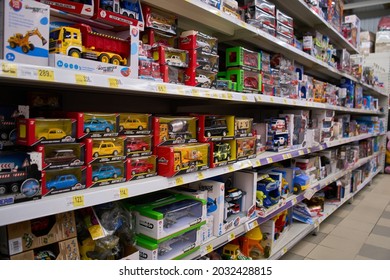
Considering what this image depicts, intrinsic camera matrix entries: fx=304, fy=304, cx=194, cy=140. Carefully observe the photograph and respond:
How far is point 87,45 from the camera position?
1.04 m

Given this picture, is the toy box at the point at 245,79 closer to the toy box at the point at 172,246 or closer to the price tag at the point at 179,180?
the price tag at the point at 179,180

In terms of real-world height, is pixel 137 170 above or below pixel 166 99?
below

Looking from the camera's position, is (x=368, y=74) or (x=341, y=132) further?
(x=368, y=74)

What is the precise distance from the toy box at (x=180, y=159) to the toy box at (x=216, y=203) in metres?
Result: 0.23

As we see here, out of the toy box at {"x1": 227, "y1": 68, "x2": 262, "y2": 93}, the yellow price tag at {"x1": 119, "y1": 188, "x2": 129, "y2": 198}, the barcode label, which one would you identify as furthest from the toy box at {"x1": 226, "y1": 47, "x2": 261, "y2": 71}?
the barcode label

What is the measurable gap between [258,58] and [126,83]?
1.24 meters

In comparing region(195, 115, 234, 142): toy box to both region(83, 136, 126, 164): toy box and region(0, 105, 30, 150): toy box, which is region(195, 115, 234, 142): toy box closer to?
region(83, 136, 126, 164): toy box

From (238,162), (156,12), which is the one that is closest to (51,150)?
(156,12)

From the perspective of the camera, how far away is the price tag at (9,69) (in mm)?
754

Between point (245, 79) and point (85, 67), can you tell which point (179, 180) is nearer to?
point (85, 67)
